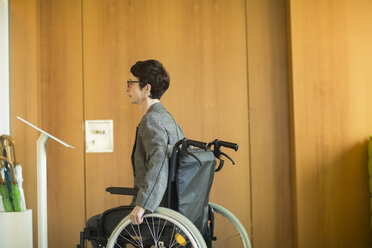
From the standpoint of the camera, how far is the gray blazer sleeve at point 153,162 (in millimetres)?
1971

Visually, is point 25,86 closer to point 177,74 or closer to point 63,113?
point 63,113

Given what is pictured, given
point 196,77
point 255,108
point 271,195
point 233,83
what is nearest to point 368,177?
point 271,195

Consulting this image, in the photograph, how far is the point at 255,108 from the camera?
11.1ft

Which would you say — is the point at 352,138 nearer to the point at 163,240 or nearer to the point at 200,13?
the point at 200,13

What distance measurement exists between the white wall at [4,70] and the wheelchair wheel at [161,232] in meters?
1.71

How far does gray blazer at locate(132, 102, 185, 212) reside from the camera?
198 cm

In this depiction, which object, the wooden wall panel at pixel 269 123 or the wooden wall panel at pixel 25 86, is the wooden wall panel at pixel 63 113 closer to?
the wooden wall panel at pixel 25 86

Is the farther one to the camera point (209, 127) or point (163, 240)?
point (209, 127)

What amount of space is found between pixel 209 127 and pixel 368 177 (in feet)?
4.12

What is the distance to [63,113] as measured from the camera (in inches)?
136

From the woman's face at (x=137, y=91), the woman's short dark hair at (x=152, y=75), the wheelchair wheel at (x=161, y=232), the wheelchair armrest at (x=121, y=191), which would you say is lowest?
the wheelchair wheel at (x=161, y=232)

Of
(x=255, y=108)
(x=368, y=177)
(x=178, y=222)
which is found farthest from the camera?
(x=255, y=108)

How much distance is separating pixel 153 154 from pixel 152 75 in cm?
54

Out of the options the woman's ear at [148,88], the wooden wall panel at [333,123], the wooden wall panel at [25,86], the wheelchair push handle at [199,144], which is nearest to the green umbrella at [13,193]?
the wooden wall panel at [25,86]
